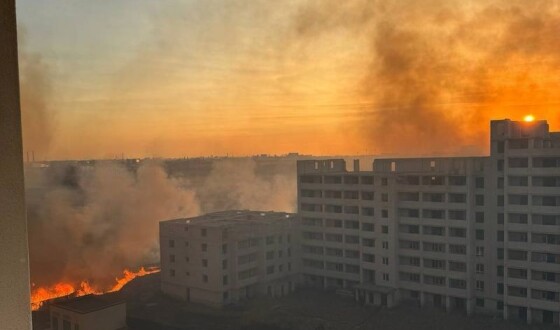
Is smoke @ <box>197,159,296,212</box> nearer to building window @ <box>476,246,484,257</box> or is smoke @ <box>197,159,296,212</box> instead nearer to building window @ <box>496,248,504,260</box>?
building window @ <box>476,246,484,257</box>

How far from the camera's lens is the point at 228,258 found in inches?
542

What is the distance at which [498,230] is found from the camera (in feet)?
41.0

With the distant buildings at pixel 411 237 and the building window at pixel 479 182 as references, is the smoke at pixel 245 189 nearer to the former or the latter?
the distant buildings at pixel 411 237

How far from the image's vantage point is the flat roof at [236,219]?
48.0 ft

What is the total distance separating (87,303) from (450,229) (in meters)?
8.85

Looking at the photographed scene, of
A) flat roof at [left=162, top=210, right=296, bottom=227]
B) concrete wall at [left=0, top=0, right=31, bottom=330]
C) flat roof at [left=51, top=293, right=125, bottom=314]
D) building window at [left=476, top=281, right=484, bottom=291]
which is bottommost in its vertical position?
building window at [left=476, top=281, right=484, bottom=291]

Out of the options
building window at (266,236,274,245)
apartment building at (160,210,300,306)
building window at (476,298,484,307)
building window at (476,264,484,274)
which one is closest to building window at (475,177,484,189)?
building window at (476,264,484,274)

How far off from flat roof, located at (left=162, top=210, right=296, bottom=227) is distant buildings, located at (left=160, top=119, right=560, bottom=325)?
72 millimetres

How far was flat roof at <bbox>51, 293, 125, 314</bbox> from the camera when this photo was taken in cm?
1017

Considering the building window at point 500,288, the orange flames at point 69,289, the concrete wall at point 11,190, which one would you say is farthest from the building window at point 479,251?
the concrete wall at point 11,190

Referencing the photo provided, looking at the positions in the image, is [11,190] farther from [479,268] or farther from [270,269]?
[270,269]

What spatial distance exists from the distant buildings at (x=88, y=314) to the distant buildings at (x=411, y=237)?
340cm

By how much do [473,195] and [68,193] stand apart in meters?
18.2

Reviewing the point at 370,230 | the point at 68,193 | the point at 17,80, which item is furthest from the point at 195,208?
the point at 17,80
